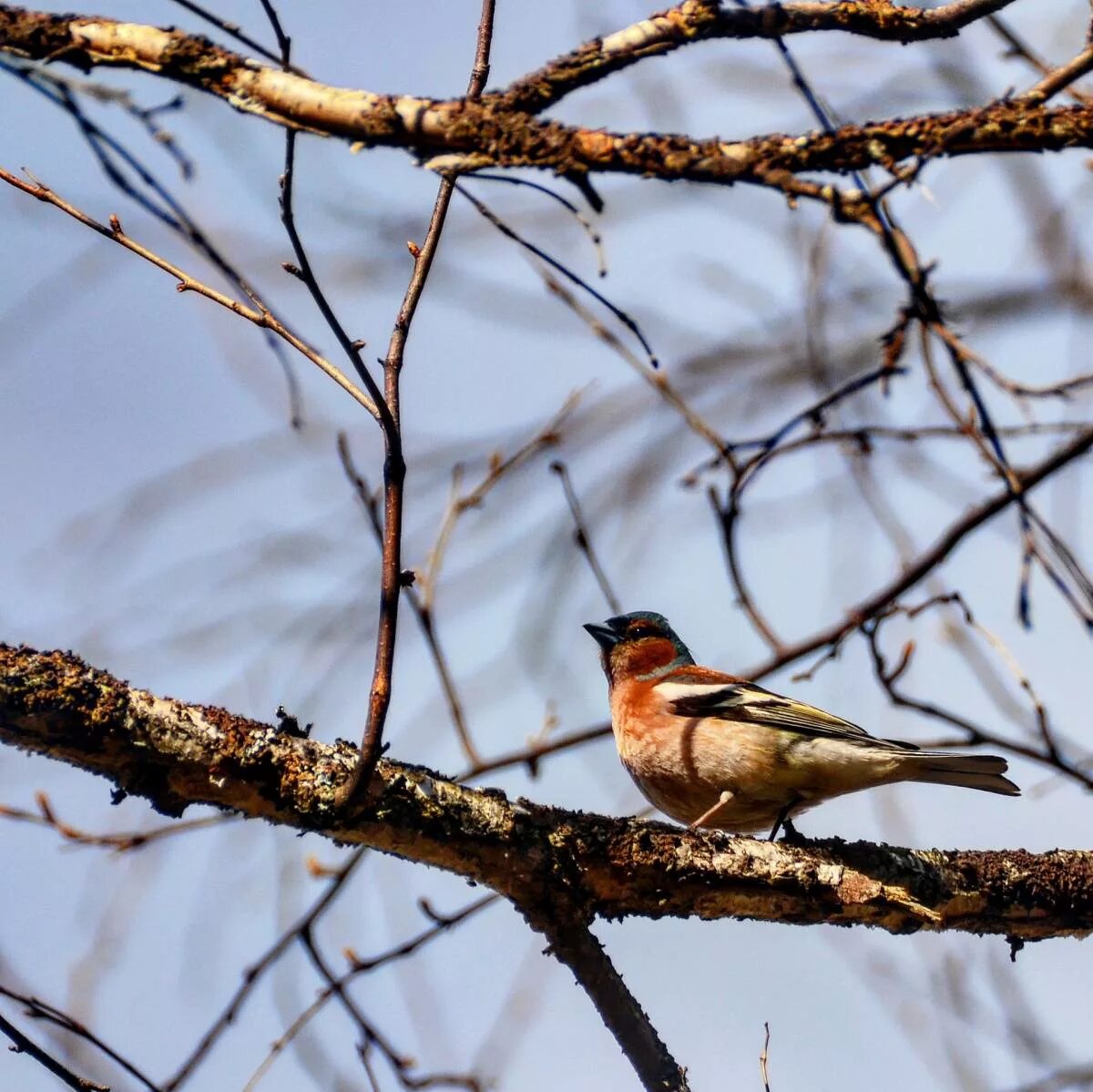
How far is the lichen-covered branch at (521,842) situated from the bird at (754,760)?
2.86 ft

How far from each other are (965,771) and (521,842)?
2.73 metres

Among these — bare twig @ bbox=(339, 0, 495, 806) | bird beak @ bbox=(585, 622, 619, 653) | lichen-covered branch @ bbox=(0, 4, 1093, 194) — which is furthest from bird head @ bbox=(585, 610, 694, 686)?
lichen-covered branch @ bbox=(0, 4, 1093, 194)

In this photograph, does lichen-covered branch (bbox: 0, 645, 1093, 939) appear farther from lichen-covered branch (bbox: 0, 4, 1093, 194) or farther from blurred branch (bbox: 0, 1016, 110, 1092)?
lichen-covered branch (bbox: 0, 4, 1093, 194)

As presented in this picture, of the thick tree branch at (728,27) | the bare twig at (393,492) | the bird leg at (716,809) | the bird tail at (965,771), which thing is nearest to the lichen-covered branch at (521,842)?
the bare twig at (393,492)

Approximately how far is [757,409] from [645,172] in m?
4.15

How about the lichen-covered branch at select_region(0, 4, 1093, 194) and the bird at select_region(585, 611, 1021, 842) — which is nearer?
the lichen-covered branch at select_region(0, 4, 1093, 194)

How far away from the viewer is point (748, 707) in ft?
20.0

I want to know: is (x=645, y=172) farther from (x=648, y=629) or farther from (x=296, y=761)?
(x=648, y=629)

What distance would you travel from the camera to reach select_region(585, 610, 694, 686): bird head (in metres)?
7.34

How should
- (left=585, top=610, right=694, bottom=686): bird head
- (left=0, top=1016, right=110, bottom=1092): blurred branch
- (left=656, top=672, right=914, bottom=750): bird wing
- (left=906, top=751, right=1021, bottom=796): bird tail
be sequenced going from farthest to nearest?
1. (left=585, top=610, right=694, bottom=686): bird head
2. (left=656, top=672, right=914, bottom=750): bird wing
3. (left=906, top=751, right=1021, bottom=796): bird tail
4. (left=0, top=1016, right=110, bottom=1092): blurred branch

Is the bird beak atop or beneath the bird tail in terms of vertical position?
atop

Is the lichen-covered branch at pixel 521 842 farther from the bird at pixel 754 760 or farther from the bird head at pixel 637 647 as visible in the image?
the bird head at pixel 637 647

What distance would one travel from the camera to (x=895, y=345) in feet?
16.8

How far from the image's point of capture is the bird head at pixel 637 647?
7336mm
